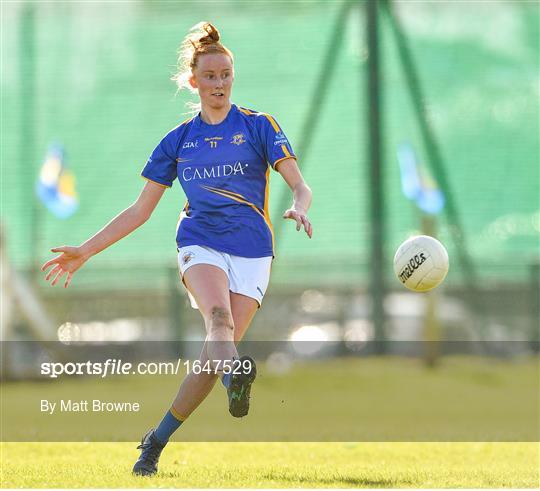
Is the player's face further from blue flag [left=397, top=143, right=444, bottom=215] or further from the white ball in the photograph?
blue flag [left=397, top=143, right=444, bottom=215]

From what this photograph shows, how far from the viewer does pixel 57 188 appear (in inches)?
576

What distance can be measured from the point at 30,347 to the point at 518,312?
6.17 metres

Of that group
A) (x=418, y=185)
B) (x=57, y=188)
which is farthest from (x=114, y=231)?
(x=57, y=188)

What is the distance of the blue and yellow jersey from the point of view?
5.51 m

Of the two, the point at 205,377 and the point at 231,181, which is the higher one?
the point at 231,181

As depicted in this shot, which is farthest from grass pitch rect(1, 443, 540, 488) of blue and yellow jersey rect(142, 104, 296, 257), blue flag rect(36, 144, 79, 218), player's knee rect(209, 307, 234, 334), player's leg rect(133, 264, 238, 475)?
blue flag rect(36, 144, 79, 218)

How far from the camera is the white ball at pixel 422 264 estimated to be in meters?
6.09

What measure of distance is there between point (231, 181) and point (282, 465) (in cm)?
177

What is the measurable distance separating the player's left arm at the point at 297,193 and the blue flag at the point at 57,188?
369 inches

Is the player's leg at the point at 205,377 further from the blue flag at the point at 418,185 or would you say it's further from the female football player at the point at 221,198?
the blue flag at the point at 418,185

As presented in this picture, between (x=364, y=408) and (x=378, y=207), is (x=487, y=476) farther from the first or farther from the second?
(x=378, y=207)

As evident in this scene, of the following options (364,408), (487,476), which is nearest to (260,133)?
(487,476)
